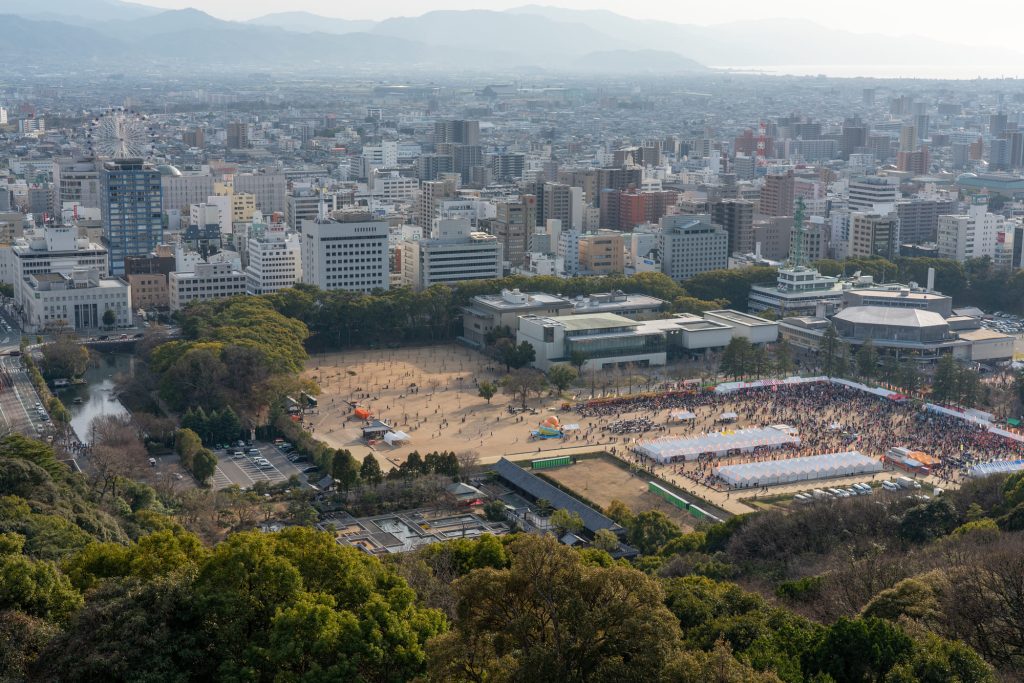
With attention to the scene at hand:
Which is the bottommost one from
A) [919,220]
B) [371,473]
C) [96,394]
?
[96,394]

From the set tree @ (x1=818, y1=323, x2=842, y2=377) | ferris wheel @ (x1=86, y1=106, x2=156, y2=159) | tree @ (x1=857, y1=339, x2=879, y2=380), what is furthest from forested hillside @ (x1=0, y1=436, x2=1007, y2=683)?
ferris wheel @ (x1=86, y1=106, x2=156, y2=159)

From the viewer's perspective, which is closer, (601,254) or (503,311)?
(503,311)

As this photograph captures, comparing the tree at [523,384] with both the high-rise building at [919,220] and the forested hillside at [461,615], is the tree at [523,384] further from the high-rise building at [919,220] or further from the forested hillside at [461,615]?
the high-rise building at [919,220]

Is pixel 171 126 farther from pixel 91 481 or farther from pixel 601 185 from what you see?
pixel 91 481

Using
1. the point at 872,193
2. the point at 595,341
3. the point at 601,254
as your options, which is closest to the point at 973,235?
the point at 872,193

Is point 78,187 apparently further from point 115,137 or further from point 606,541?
point 606,541

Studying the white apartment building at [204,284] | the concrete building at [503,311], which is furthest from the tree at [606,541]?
the white apartment building at [204,284]

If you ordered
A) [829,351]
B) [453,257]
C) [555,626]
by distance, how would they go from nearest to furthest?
[555,626] → [829,351] → [453,257]
